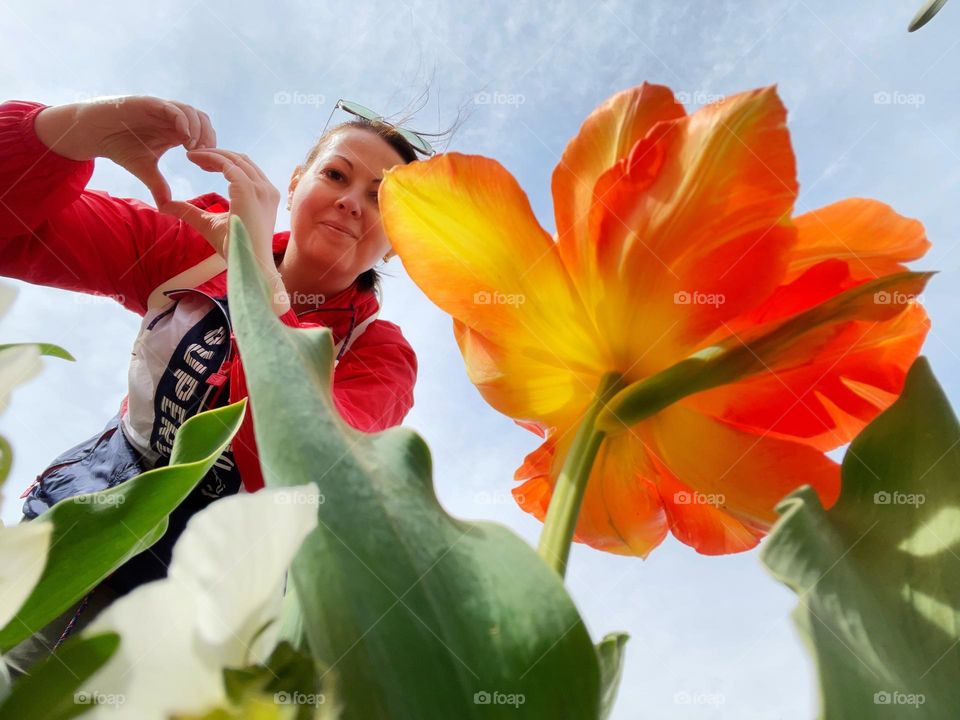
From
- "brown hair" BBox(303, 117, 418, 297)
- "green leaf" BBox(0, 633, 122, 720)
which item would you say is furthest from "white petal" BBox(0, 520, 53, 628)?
"brown hair" BBox(303, 117, 418, 297)

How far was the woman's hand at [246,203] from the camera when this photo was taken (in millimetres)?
517

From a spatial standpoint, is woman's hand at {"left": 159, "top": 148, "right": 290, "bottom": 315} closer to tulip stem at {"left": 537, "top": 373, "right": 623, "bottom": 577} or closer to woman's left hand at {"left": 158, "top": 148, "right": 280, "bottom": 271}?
woman's left hand at {"left": 158, "top": 148, "right": 280, "bottom": 271}

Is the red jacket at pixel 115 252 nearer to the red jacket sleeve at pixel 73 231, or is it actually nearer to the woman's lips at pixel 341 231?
the red jacket sleeve at pixel 73 231

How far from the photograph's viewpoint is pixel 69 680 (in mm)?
95

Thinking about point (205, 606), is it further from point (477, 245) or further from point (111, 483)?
point (111, 483)

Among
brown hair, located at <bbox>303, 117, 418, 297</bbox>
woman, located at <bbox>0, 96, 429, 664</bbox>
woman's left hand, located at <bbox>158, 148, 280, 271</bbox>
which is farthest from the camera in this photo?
brown hair, located at <bbox>303, 117, 418, 297</bbox>

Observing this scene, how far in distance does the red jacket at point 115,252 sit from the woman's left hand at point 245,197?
0.32 metres

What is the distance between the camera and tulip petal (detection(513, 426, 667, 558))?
0.23 meters

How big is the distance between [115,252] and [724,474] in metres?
1.16

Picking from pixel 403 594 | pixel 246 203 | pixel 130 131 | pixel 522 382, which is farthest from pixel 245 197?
pixel 403 594

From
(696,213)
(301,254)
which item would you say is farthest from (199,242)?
(696,213)

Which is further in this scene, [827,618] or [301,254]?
[301,254]

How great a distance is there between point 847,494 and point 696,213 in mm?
85

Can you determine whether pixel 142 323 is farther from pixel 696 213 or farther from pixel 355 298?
pixel 696 213
